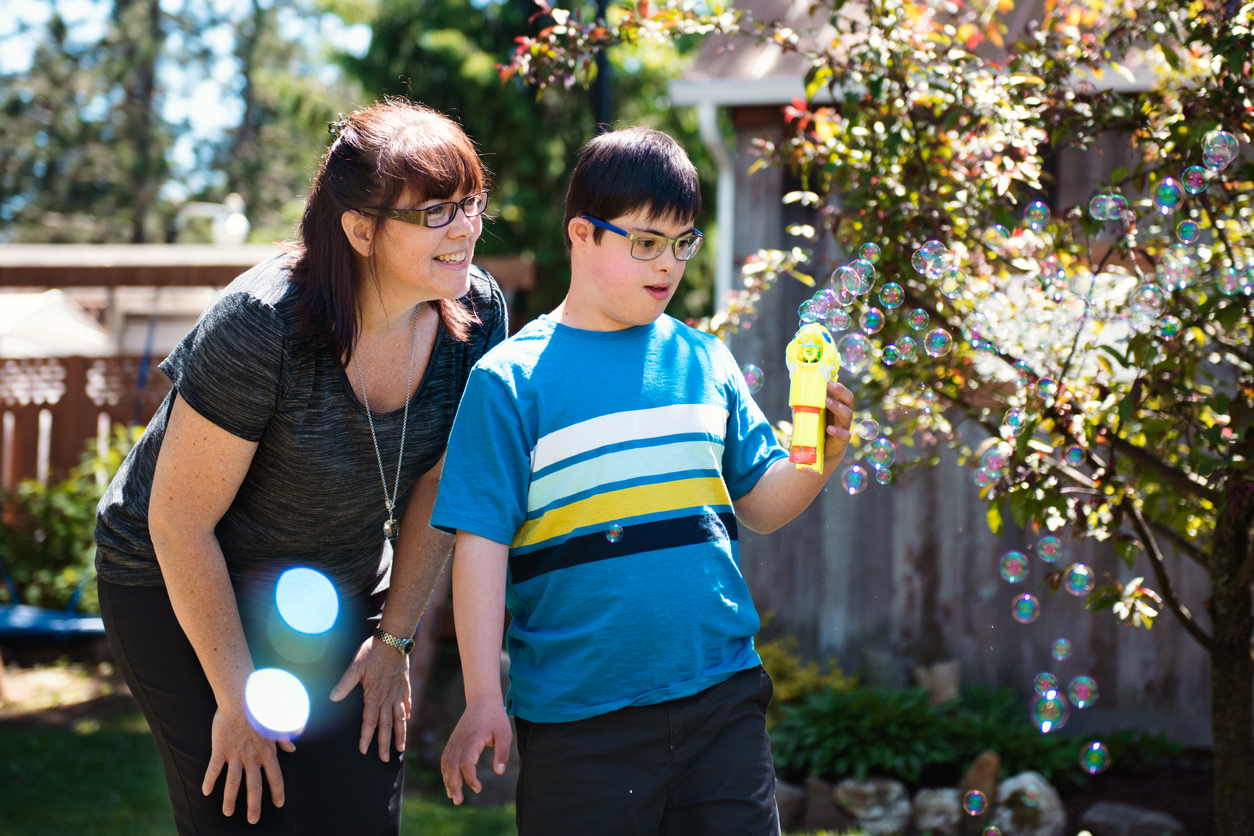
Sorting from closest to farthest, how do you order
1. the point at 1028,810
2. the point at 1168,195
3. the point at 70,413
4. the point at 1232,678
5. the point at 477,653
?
the point at 477,653 → the point at 1168,195 → the point at 1232,678 → the point at 1028,810 → the point at 70,413

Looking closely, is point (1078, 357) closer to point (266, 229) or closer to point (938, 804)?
point (938, 804)

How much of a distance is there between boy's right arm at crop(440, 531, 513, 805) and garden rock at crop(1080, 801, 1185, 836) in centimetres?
299

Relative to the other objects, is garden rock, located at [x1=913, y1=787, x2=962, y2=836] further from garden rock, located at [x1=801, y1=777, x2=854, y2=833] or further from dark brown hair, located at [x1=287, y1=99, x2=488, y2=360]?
dark brown hair, located at [x1=287, y1=99, x2=488, y2=360]

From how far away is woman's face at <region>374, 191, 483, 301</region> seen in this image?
6.23 ft

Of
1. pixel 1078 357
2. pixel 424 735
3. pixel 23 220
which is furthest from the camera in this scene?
pixel 23 220

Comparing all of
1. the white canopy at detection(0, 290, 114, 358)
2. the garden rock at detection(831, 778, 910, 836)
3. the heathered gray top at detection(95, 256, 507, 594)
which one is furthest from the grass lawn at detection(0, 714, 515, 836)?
the white canopy at detection(0, 290, 114, 358)

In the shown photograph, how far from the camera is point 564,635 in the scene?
1772mm

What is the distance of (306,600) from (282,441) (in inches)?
14.3

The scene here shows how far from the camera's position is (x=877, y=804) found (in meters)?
4.16

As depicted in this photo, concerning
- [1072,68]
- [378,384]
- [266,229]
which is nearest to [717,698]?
[378,384]

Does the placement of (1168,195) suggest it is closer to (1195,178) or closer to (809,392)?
(1195,178)

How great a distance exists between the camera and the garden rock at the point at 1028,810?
3.86 meters

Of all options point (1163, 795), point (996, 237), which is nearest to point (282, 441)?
point (996, 237)

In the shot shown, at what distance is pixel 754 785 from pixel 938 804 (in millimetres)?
2678
